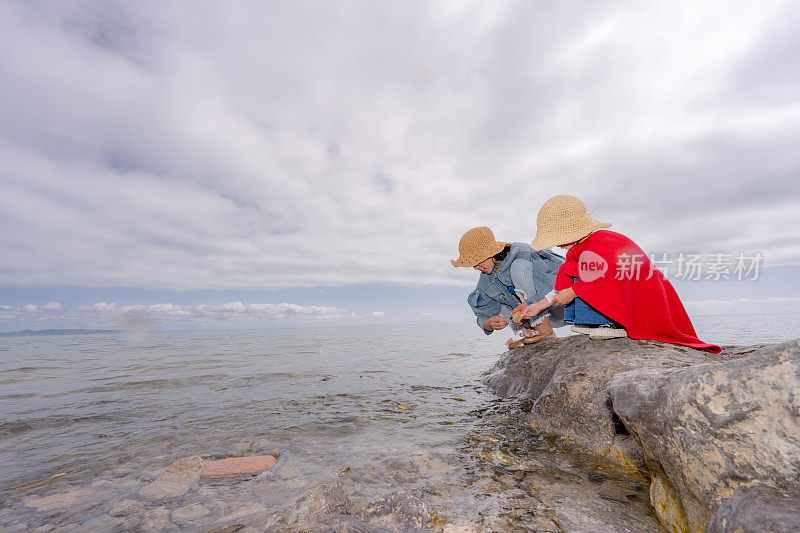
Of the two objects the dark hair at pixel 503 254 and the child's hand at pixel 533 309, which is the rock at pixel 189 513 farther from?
the dark hair at pixel 503 254

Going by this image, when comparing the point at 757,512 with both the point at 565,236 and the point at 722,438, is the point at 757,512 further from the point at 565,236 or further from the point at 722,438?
the point at 565,236

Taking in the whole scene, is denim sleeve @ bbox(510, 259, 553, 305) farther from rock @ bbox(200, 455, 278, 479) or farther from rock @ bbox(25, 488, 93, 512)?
rock @ bbox(25, 488, 93, 512)

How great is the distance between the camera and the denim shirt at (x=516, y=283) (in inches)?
188

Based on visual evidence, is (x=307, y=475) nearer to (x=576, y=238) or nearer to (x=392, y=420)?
(x=392, y=420)

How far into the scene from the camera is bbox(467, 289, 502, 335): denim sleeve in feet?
20.1

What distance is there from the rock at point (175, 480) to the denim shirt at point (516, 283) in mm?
4186

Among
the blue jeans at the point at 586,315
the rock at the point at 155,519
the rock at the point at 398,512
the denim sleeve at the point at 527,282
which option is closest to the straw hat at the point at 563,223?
the blue jeans at the point at 586,315

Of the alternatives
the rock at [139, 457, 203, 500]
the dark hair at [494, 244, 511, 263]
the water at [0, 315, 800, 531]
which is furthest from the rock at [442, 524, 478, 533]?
the dark hair at [494, 244, 511, 263]

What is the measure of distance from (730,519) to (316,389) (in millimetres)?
5579

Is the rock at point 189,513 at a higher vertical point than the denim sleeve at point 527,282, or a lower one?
lower

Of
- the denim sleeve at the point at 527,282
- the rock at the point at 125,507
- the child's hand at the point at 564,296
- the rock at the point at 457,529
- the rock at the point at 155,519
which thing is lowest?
the rock at the point at 125,507

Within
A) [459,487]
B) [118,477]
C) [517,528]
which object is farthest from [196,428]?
[517,528]

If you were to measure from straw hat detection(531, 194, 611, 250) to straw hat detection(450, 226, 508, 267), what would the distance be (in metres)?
1.44

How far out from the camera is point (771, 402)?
58.1 inches
